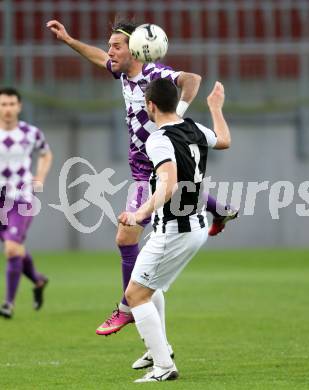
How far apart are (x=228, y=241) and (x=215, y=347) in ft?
43.9

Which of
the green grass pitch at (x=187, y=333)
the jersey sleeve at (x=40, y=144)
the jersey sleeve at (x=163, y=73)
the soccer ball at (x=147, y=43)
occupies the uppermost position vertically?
the soccer ball at (x=147, y=43)

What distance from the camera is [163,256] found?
712 cm

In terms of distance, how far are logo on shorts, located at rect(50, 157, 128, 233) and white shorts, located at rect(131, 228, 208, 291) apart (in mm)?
14084

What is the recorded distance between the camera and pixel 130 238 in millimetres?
8359

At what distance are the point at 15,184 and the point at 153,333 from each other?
17.2 ft

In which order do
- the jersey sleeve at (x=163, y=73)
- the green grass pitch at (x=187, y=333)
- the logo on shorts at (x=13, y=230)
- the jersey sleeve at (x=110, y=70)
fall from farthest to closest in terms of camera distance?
1. the logo on shorts at (x=13, y=230)
2. the jersey sleeve at (x=110, y=70)
3. the jersey sleeve at (x=163, y=73)
4. the green grass pitch at (x=187, y=333)

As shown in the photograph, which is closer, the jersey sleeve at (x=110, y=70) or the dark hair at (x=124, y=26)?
the dark hair at (x=124, y=26)

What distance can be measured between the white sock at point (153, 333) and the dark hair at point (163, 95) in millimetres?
1217

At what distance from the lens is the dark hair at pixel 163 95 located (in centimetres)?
702

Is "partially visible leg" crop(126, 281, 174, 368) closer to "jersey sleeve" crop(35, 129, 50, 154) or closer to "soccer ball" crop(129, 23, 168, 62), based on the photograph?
"soccer ball" crop(129, 23, 168, 62)

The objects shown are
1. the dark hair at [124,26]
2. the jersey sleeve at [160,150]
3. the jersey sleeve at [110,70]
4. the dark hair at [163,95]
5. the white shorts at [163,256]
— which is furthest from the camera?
the jersey sleeve at [110,70]

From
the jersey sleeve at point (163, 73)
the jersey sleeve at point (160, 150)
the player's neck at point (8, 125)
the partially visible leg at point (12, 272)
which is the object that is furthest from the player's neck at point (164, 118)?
the player's neck at point (8, 125)

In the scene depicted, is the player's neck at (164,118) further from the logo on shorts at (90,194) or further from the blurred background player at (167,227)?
the logo on shorts at (90,194)

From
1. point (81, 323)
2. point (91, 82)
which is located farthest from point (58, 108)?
point (81, 323)
